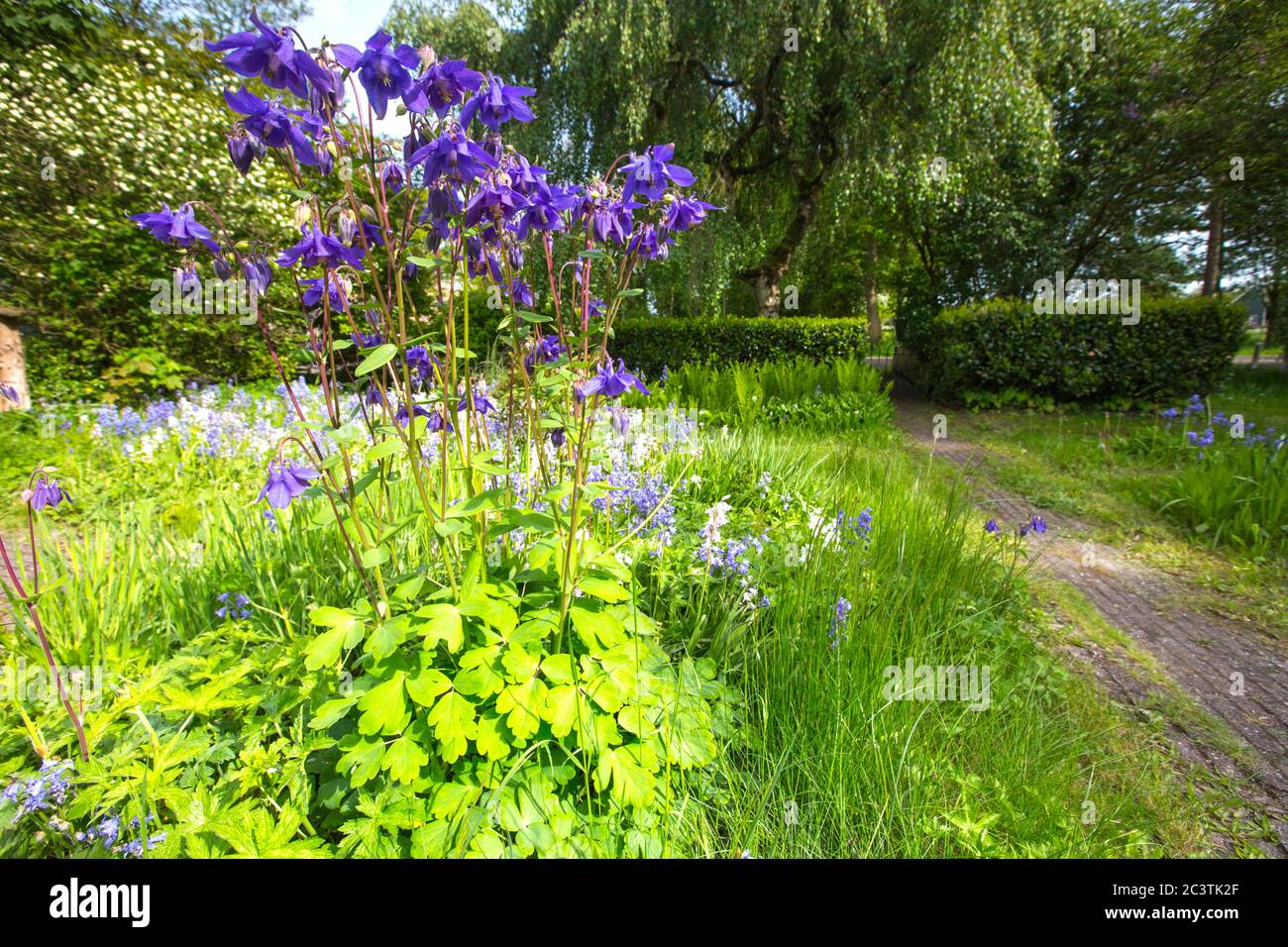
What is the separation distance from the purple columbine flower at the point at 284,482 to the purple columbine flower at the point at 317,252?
1.55 feet

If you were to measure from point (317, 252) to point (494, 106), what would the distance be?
53 centimetres

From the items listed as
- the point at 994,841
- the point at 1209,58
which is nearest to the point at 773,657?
the point at 994,841

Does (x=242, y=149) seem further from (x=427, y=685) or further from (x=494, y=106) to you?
(x=427, y=685)

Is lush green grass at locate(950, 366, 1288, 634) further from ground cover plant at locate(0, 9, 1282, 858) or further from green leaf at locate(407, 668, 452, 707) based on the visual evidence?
green leaf at locate(407, 668, 452, 707)

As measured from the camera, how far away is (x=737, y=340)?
920 centimetres

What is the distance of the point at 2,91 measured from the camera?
6441 millimetres

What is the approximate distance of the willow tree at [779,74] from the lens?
7.25 m

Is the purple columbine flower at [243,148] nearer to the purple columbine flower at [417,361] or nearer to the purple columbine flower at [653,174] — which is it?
the purple columbine flower at [417,361]

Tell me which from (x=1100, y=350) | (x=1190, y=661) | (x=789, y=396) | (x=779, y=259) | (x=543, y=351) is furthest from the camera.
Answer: (x=779, y=259)

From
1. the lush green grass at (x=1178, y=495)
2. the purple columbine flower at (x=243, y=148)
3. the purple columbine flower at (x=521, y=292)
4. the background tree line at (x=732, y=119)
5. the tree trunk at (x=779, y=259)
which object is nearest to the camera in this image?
the purple columbine flower at (x=243, y=148)

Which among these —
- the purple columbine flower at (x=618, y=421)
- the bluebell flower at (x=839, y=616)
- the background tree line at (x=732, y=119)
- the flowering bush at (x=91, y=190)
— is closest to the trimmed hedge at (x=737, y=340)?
the background tree line at (x=732, y=119)

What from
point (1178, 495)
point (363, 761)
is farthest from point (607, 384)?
point (1178, 495)

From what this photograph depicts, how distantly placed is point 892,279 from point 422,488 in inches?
877
